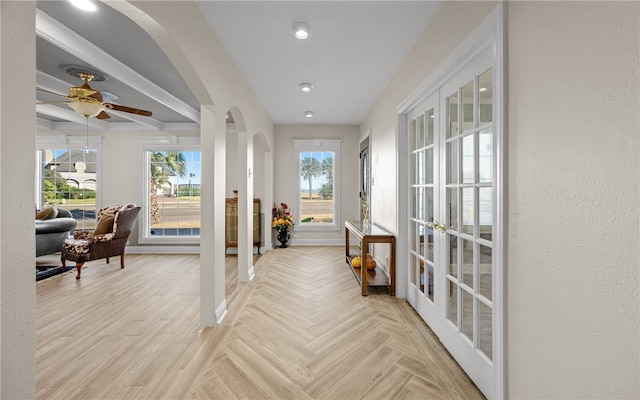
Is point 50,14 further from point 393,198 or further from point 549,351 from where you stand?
point 549,351

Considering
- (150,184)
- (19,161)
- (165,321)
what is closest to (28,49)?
(19,161)

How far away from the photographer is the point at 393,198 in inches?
146

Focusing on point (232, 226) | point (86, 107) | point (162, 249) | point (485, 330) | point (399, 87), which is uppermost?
point (399, 87)

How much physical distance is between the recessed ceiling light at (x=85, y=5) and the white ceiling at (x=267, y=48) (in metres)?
0.07

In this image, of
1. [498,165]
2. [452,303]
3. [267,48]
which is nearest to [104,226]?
[267,48]

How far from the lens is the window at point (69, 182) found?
641 cm

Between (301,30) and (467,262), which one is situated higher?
(301,30)

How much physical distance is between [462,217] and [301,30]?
1.96 metres

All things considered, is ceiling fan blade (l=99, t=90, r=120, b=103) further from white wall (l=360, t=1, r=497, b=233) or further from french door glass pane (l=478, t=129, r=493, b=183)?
french door glass pane (l=478, t=129, r=493, b=183)

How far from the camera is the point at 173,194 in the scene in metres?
6.55

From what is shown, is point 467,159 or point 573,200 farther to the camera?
point 467,159

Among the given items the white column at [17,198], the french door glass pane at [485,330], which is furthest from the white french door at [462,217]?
the white column at [17,198]

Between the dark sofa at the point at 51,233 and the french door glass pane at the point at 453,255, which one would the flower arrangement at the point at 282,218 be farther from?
the french door glass pane at the point at 453,255

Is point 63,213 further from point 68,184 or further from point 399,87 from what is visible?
point 399,87
